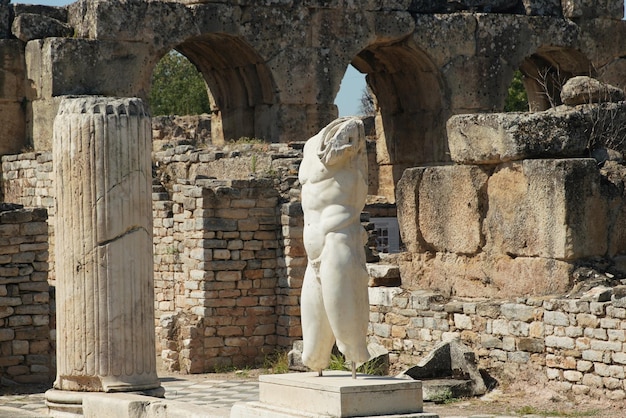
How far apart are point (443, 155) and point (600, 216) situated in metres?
10.2

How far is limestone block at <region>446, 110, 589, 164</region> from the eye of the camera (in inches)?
524

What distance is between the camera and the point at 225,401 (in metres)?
13.1

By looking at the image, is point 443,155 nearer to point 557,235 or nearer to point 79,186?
point 557,235

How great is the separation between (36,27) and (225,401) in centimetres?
943

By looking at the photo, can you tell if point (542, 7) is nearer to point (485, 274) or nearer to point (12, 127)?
point (12, 127)

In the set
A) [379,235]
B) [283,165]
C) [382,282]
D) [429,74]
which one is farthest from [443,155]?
[382,282]

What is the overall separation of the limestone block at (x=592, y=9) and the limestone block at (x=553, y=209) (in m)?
10.8

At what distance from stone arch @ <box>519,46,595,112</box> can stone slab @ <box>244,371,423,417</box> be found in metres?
15.5

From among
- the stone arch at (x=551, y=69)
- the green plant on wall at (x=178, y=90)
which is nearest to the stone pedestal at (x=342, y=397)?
the stone arch at (x=551, y=69)

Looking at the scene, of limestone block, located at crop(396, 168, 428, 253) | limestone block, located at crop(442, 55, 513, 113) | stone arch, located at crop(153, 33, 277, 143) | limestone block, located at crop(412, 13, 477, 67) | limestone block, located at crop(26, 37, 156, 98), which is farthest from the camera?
limestone block, located at crop(442, 55, 513, 113)

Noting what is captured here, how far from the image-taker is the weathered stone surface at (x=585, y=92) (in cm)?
1412

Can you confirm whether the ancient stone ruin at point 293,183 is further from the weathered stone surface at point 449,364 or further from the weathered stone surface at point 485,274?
the weathered stone surface at point 449,364

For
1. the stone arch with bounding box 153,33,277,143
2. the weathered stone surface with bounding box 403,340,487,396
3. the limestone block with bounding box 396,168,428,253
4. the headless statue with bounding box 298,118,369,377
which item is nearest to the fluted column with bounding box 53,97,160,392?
the headless statue with bounding box 298,118,369,377

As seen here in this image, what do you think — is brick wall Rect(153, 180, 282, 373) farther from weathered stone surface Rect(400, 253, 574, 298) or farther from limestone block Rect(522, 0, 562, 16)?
limestone block Rect(522, 0, 562, 16)
